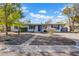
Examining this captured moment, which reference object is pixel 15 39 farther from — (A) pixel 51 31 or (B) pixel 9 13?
(A) pixel 51 31

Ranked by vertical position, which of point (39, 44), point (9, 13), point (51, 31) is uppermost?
point (9, 13)

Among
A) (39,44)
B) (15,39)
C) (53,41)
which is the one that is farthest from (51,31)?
(15,39)

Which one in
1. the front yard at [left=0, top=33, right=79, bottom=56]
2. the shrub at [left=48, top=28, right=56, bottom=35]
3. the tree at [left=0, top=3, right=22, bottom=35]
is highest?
the tree at [left=0, top=3, right=22, bottom=35]

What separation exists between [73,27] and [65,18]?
19 cm

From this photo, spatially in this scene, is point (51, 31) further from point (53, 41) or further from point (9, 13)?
point (9, 13)

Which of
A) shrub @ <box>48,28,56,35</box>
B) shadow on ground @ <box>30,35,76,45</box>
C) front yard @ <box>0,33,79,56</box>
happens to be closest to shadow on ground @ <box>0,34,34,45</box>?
front yard @ <box>0,33,79,56</box>

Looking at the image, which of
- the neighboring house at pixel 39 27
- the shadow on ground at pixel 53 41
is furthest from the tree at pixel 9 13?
the shadow on ground at pixel 53 41

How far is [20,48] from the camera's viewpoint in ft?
11.6

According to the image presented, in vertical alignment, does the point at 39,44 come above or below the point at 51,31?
below

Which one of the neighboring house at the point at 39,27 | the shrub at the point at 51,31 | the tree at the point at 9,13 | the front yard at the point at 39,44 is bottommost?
the front yard at the point at 39,44

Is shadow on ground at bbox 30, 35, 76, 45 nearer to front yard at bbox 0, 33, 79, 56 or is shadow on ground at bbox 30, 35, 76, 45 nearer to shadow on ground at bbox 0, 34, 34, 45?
front yard at bbox 0, 33, 79, 56

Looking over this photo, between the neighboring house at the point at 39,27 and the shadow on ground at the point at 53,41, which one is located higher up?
the neighboring house at the point at 39,27

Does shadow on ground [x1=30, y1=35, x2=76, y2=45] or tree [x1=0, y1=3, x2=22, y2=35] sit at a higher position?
tree [x1=0, y1=3, x2=22, y2=35]

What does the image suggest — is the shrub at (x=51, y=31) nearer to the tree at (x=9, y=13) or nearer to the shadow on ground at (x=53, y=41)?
the shadow on ground at (x=53, y=41)
